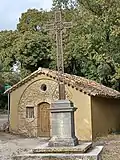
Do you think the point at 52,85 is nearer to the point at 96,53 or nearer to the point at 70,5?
the point at 96,53

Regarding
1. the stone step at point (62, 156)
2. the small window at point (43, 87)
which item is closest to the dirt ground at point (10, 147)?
the stone step at point (62, 156)

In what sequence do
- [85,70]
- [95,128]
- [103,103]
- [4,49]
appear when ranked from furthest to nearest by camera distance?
[4,49], [85,70], [103,103], [95,128]

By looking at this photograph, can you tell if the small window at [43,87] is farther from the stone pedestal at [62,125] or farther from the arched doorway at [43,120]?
the stone pedestal at [62,125]

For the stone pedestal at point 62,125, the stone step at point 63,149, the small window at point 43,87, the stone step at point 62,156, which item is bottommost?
the stone step at point 62,156

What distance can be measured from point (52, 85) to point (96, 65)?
22.6ft

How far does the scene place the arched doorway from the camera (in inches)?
835

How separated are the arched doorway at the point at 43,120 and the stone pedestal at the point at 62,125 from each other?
35.5 ft

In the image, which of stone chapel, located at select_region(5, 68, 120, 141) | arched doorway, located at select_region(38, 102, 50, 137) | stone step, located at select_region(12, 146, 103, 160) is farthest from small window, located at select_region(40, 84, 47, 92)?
stone step, located at select_region(12, 146, 103, 160)

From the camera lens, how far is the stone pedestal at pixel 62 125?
10195 millimetres

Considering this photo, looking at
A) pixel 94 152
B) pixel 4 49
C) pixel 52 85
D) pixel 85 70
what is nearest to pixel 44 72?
pixel 52 85

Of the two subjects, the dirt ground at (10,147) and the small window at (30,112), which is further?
the small window at (30,112)

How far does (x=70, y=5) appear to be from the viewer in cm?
2512

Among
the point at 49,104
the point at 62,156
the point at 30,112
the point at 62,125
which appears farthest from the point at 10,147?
the point at 62,156

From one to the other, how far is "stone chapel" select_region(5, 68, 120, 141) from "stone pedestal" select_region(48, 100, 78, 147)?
8.94 metres
